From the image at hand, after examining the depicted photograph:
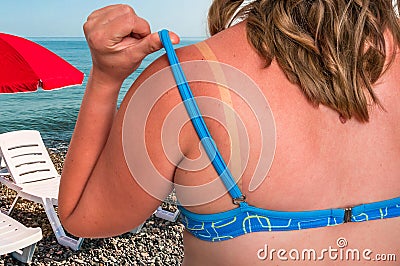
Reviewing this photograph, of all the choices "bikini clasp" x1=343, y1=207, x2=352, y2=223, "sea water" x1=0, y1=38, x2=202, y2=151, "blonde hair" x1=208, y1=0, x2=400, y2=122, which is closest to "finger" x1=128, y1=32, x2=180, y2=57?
"blonde hair" x1=208, y1=0, x2=400, y2=122

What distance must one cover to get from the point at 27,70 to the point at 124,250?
2130 mm

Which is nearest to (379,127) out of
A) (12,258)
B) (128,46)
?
(128,46)

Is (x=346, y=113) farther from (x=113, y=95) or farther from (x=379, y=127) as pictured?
(x=113, y=95)

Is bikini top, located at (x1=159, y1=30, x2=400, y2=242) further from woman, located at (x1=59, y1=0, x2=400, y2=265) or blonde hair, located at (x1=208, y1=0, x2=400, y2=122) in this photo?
blonde hair, located at (x1=208, y1=0, x2=400, y2=122)

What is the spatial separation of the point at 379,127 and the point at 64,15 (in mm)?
49252

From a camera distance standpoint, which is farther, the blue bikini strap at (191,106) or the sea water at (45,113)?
the sea water at (45,113)

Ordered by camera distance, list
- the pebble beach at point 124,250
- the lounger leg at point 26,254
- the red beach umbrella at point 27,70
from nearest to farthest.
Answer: the lounger leg at point 26,254
the pebble beach at point 124,250
the red beach umbrella at point 27,70

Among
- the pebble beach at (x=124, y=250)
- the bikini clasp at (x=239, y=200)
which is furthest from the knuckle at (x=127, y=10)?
the pebble beach at (x=124, y=250)

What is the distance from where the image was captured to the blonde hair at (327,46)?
3.30 ft

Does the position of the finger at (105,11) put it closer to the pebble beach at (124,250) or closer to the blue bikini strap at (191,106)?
the blue bikini strap at (191,106)

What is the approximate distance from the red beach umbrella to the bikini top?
15.4 ft

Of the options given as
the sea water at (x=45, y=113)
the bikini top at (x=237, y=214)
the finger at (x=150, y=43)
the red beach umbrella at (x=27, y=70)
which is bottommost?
the sea water at (x=45, y=113)

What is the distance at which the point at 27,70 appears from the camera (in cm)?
554

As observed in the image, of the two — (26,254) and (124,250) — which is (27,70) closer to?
(26,254)
